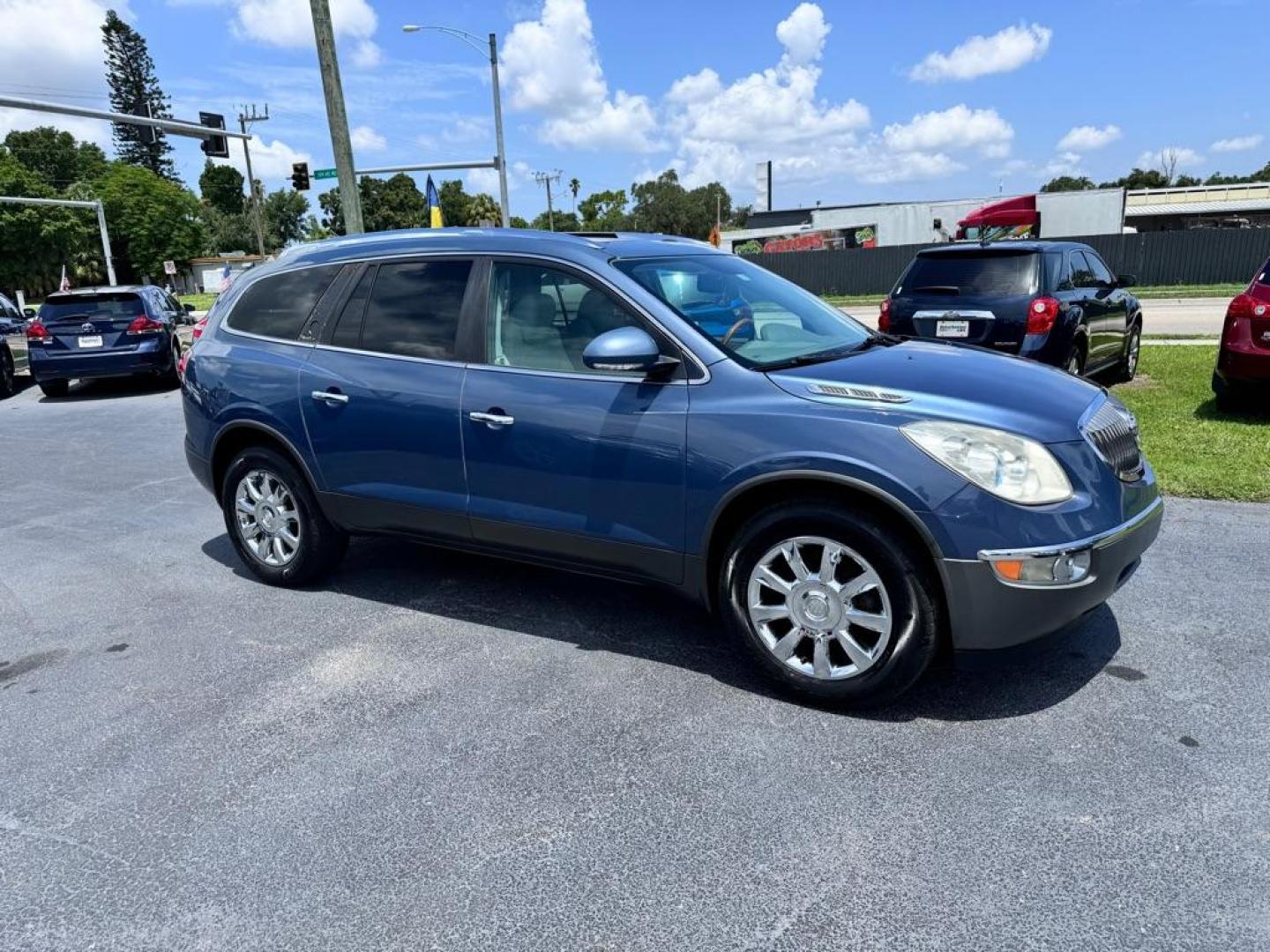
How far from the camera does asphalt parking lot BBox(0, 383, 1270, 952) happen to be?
2.43 m

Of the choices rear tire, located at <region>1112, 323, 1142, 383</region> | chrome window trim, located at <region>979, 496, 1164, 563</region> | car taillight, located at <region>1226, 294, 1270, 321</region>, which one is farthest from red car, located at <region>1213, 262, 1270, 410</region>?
chrome window trim, located at <region>979, 496, 1164, 563</region>

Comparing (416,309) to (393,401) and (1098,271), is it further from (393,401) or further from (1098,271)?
(1098,271)

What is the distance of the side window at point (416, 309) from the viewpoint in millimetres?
4277

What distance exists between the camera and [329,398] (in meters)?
4.55

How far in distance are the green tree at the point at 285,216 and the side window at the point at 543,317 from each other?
12681cm

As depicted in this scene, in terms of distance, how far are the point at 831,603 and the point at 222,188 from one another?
456 ft

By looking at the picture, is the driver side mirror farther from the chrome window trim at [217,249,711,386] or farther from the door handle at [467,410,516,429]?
the door handle at [467,410,516,429]

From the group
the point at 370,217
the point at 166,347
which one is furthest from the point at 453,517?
the point at 370,217

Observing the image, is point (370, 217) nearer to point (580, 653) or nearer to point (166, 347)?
point (166, 347)

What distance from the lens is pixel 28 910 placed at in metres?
2.54

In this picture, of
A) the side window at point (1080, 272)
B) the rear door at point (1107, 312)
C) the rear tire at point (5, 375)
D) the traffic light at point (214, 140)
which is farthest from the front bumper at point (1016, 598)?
the traffic light at point (214, 140)

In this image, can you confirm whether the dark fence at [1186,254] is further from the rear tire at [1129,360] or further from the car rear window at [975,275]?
the car rear window at [975,275]

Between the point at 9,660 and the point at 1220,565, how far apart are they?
6074mm

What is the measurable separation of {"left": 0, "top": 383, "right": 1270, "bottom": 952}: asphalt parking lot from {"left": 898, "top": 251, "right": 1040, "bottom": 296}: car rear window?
13.3 ft
